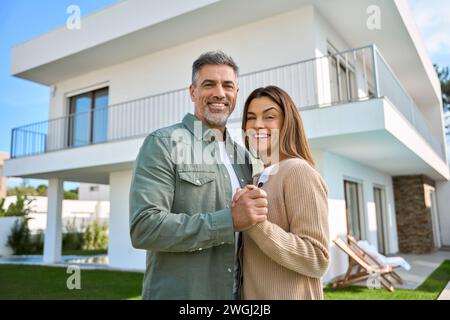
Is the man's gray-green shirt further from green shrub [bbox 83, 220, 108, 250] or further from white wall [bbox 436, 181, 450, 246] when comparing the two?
white wall [bbox 436, 181, 450, 246]

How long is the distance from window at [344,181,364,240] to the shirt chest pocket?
782 centimetres

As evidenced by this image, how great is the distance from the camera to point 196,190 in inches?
54.2

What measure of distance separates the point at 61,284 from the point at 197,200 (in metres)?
6.78

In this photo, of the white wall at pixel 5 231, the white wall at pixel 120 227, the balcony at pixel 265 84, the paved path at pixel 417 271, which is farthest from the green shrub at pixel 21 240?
the paved path at pixel 417 271

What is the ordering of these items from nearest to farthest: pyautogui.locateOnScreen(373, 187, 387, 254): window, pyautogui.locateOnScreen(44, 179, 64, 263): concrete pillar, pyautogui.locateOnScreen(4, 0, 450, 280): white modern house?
1. pyautogui.locateOnScreen(4, 0, 450, 280): white modern house
2. pyautogui.locateOnScreen(44, 179, 64, 263): concrete pillar
3. pyautogui.locateOnScreen(373, 187, 387, 254): window

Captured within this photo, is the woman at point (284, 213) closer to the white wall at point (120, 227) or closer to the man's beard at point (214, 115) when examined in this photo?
the man's beard at point (214, 115)

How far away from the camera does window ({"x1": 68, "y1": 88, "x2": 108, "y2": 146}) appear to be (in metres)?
10.3

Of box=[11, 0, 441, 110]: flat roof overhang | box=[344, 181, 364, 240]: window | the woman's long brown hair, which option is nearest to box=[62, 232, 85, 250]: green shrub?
box=[11, 0, 441, 110]: flat roof overhang

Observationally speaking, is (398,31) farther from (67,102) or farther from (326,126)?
(67,102)

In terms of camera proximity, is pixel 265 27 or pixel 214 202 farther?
pixel 265 27

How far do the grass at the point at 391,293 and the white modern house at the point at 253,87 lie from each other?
1183mm

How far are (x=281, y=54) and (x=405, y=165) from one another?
5.18 metres

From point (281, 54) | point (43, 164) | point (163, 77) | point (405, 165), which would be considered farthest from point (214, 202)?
point (405, 165)
